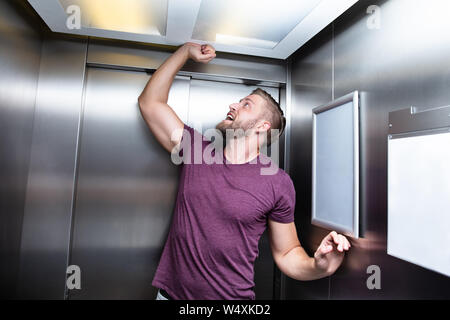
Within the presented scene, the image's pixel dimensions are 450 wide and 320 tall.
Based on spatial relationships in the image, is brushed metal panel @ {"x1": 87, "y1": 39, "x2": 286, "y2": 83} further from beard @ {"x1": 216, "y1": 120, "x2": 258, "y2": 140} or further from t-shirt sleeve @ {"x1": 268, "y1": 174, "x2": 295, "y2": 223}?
t-shirt sleeve @ {"x1": 268, "y1": 174, "x2": 295, "y2": 223}

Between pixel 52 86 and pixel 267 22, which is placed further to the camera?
pixel 52 86

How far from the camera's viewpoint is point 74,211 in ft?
4.27

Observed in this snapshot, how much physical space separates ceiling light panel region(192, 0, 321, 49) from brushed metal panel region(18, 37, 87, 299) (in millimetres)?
613

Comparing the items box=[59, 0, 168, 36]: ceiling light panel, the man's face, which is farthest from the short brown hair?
box=[59, 0, 168, 36]: ceiling light panel

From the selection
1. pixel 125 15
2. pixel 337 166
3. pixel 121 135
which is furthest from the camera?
pixel 121 135

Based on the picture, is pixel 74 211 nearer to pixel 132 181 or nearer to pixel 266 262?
pixel 132 181

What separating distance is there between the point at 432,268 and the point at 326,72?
0.80m

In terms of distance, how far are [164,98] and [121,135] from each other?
0.33 m

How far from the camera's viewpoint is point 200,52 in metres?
1.20

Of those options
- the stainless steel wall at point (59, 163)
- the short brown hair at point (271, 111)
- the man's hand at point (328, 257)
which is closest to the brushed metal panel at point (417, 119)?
the man's hand at point (328, 257)

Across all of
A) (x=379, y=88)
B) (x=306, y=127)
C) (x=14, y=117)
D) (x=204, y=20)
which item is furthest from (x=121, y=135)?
(x=379, y=88)

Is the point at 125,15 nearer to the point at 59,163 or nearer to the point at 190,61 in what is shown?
the point at 190,61
